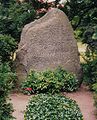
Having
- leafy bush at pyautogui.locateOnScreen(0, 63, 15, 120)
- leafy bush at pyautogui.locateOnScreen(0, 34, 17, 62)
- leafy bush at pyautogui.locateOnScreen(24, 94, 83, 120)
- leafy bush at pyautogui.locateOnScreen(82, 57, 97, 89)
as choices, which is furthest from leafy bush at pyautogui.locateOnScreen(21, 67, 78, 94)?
leafy bush at pyautogui.locateOnScreen(0, 63, 15, 120)

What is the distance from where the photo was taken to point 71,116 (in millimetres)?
7312

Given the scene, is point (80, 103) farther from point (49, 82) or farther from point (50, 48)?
point (50, 48)

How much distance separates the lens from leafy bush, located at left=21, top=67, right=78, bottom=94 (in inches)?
400

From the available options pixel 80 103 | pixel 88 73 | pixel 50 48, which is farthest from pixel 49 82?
pixel 88 73

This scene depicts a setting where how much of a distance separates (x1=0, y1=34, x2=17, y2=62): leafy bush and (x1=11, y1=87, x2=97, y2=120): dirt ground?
4.47ft

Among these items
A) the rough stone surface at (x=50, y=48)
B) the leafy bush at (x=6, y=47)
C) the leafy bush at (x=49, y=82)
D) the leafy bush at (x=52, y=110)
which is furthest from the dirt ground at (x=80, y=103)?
the leafy bush at (x=6, y=47)

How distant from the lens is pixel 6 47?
1091cm

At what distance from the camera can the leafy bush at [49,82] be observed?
10.2m

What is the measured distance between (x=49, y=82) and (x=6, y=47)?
1680mm

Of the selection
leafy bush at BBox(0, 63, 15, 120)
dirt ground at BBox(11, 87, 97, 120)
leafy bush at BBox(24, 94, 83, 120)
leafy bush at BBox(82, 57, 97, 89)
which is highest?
leafy bush at BBox(0, 63, 15, 120)

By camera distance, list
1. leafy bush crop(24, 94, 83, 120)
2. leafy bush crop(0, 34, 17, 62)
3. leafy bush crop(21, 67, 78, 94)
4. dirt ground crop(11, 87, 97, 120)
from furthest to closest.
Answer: leafy bush crop(0, 34, 17, 62)
leafy bush crop(21, 67, 78, 94)
dirt ground crop(11, 87, 97, 120)
leafy bush crop(24, 94, 83, 120)

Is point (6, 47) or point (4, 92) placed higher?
point (4, 92)

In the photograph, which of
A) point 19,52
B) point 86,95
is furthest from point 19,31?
point 86,95

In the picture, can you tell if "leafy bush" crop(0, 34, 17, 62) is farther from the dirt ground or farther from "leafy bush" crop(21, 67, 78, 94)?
the dirt ground
